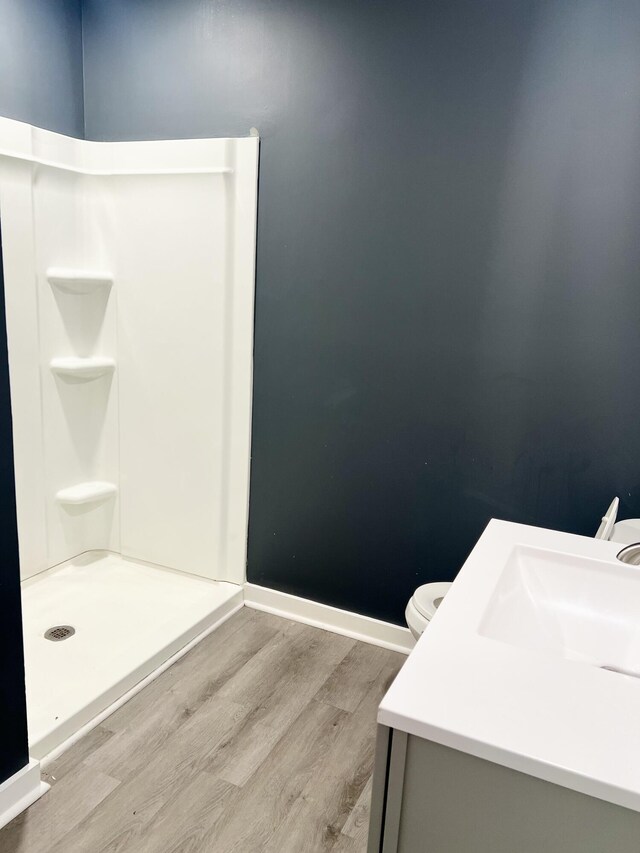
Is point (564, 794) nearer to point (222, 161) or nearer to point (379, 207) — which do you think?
point (379, 207)

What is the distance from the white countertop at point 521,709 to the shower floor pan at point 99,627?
1400 millimetres

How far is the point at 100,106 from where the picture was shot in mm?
2707

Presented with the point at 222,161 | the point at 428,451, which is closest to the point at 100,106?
the point at 222,161

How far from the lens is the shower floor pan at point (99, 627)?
200cm

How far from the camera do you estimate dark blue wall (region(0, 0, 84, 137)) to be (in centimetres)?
239

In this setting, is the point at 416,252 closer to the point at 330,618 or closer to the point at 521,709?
the point at 330,618

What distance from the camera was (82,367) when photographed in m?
2.73

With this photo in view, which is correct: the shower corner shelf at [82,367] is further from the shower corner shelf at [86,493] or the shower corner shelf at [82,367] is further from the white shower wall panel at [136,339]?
the shower corner shelf at [86,493]

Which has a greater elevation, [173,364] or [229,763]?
[173,364]

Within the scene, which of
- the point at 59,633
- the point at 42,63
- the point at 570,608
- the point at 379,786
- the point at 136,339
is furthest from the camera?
the point at 136,339

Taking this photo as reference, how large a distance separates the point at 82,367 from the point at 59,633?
1.07 meters

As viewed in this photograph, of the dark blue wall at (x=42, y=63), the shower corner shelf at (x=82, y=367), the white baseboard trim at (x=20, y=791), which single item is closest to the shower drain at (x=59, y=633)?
the white baseboard trim at (x=20, y=791)

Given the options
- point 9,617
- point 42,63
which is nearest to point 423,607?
point 9,617

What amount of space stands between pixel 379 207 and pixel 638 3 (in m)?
0.92
